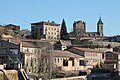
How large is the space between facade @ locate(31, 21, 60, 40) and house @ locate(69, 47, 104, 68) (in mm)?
42948

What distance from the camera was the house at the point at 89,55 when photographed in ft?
239

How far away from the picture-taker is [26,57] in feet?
192

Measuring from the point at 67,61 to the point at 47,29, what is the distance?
→ 194 feet

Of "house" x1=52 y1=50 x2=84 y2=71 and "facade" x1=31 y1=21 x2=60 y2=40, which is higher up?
"facade" x1=31 y1=21 x2=60 y2=40

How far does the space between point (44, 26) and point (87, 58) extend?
51315mm

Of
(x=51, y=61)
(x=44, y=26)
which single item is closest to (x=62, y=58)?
(x=51, y=61)

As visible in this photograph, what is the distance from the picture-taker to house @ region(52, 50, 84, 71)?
63.7 metres

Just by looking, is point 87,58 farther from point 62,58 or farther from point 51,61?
point 51,61

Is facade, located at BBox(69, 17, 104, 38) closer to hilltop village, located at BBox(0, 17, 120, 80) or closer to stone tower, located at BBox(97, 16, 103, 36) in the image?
stone tower, located at BBox(97, 16, 103, 36)

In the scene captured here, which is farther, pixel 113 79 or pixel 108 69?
pixel 108 69

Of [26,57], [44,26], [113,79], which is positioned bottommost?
[113,79]

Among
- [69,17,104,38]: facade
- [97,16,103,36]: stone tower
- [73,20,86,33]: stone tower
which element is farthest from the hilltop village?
[97,16,103,36]: stone tower

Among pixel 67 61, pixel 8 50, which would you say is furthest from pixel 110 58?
pixel 8 50

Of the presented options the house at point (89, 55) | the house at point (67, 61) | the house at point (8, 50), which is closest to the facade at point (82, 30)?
the house at point (89, 55)
